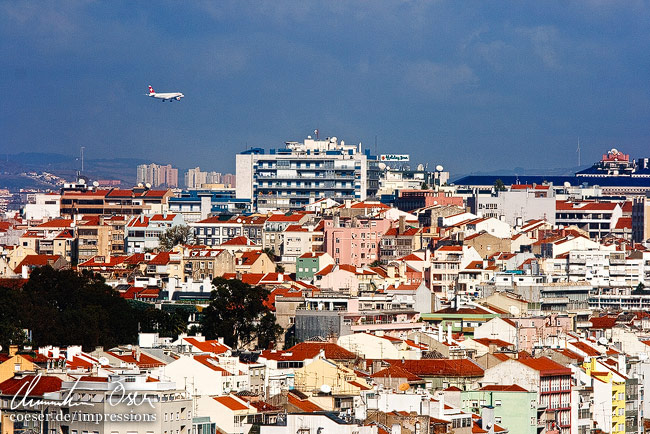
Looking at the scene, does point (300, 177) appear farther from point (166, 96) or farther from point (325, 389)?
point (325, 389)

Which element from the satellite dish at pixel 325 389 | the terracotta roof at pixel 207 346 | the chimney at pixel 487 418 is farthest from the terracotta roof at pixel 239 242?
the satellite dish at pixel 325 389

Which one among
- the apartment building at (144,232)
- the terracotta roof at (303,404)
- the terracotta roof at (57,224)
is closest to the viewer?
the terracotta roof at (303,404)

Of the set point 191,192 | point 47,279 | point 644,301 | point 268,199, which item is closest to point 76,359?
point 47,279

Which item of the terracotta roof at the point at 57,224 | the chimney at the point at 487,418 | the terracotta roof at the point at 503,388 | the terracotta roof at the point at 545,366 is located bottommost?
the chimney at the point at 487,418

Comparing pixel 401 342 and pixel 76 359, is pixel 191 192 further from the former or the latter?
pixel 76 359

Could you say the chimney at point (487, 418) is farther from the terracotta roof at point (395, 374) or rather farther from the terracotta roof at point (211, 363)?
the terracotta roof at point (211, 363)

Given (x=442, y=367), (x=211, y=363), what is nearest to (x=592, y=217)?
(x=442, y=367)

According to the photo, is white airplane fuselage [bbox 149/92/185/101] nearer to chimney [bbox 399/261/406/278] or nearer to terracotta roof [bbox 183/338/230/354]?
chimney [bbox 399/261/406/278]
